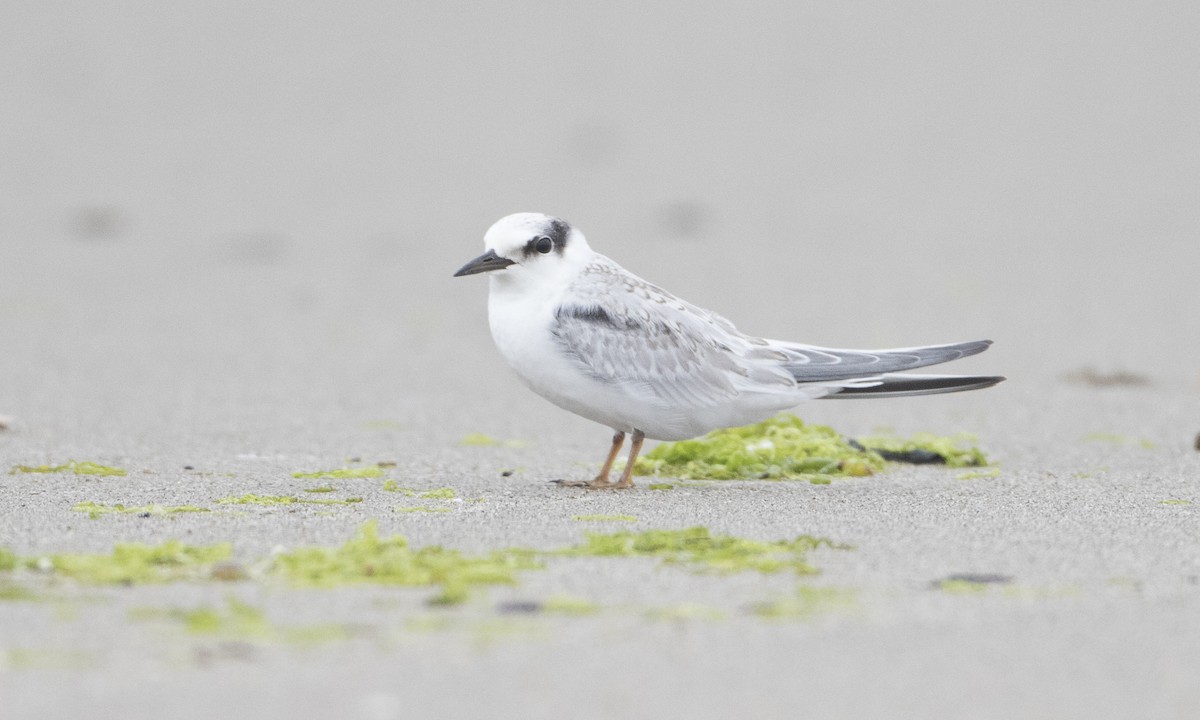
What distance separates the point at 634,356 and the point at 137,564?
6.15 feet

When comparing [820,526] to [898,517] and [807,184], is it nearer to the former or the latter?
[898,517]

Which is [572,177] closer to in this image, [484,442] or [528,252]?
[484,442]

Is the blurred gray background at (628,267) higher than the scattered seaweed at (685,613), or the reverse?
the blurred gray background at (628,267)

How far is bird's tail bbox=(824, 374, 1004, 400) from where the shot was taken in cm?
484

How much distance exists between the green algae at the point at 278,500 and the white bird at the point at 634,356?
2.43 ft

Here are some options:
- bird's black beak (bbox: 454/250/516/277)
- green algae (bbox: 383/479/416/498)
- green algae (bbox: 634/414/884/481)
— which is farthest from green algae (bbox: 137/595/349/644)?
green algae (bbox: 634/414/884/481)

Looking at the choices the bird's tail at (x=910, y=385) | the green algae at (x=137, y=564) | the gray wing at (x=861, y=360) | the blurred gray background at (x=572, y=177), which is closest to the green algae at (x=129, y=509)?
the green algae at (x=137, y=564)

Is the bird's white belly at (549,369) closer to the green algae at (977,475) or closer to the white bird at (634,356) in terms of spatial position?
the white bird at (634,356)

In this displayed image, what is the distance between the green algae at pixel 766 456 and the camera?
4.99m

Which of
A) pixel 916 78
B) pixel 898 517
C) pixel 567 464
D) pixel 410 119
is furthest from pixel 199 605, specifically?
pixel 916 78

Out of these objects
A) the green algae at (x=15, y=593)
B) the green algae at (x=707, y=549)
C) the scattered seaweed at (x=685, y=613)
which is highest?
the green algae at (x=707, y=549)

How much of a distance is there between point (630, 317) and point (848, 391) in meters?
0.74

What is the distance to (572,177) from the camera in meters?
11.2

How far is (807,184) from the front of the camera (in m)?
11.0
